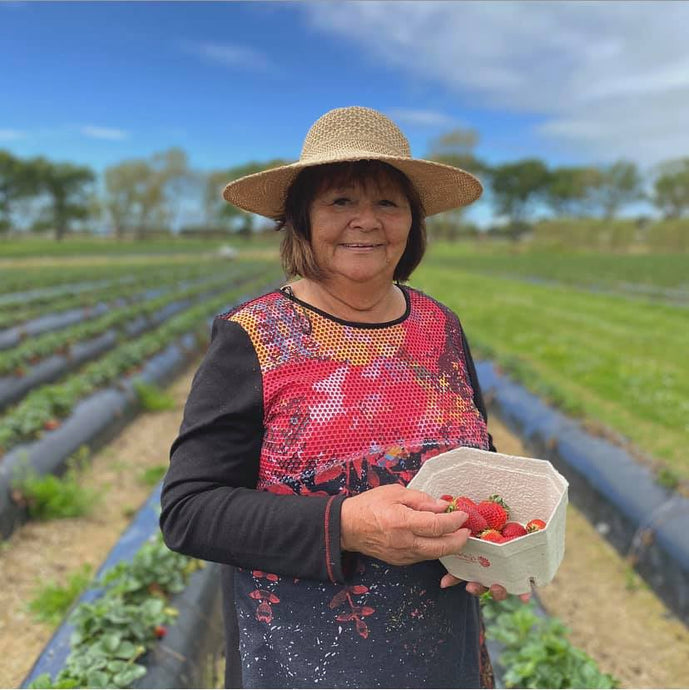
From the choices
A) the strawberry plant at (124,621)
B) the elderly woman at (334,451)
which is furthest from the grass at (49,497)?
the elderly woman at (334,451)

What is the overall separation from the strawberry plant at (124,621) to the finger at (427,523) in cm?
172

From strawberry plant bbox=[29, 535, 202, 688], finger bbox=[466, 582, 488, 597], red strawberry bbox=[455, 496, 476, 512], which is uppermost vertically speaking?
red strawberry bbox=[455, 496, 476, 512]

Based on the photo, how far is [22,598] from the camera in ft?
12.5

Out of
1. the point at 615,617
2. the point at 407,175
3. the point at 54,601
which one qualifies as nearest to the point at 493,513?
the point at 407,175

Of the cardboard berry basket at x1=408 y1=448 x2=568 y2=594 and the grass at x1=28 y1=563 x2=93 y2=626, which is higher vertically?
the cardboard berry basket at x1=408 y1=448 x2=568 y2=594

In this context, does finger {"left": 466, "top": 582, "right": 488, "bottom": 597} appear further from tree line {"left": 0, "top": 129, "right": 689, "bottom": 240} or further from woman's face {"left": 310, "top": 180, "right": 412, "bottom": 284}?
tree line {"left": 0, "top": 129, "right": 689, "bottom": 240}

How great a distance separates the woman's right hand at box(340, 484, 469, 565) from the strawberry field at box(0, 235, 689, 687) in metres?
1.62

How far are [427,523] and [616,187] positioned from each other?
8055 centimetres

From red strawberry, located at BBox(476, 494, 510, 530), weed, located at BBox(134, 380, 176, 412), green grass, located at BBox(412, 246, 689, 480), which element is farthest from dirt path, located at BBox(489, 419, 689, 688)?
weed, located at BBox(134, 380, 176, 412)

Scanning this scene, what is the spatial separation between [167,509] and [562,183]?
279 feet

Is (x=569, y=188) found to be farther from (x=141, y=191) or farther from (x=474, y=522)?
(x=474, y=522)

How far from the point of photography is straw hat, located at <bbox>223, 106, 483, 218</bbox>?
157 cm

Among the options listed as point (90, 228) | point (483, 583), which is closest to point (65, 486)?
point (483, 583)

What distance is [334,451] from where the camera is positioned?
1460mm
